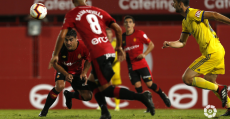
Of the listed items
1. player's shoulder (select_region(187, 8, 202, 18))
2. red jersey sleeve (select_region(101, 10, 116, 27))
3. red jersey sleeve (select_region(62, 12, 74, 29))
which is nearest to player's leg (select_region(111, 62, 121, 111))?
player's shoulder (select_region(187, 8, 202, 18))

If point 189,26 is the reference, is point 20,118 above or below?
below

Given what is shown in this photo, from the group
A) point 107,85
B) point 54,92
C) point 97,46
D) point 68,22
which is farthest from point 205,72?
point 54,92

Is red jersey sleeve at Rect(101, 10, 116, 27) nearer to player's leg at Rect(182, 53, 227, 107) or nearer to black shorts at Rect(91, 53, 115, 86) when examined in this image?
black shorts at Rect(91, 53, 115, 86)

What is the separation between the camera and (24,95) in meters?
8.73

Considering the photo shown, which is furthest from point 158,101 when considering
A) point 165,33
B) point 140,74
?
point 165,33

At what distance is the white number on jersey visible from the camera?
4375 millimetres

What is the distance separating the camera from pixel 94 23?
439cm

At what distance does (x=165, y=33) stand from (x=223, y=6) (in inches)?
76.0

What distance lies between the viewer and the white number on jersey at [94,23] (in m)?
4.38

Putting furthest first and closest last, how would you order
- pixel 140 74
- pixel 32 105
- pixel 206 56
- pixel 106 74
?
pixel 32 105 < pixel 140 74 < pixel 206 56 < pixel 106 74

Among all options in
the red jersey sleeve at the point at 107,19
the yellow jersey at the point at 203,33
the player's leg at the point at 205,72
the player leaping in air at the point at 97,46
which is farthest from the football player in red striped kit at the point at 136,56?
the player leaping in air at the point at 97,46

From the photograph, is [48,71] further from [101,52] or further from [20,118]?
[101,52]

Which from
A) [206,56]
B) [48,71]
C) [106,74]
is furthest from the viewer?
[48,71]

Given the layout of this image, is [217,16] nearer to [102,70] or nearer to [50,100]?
[102,70]
